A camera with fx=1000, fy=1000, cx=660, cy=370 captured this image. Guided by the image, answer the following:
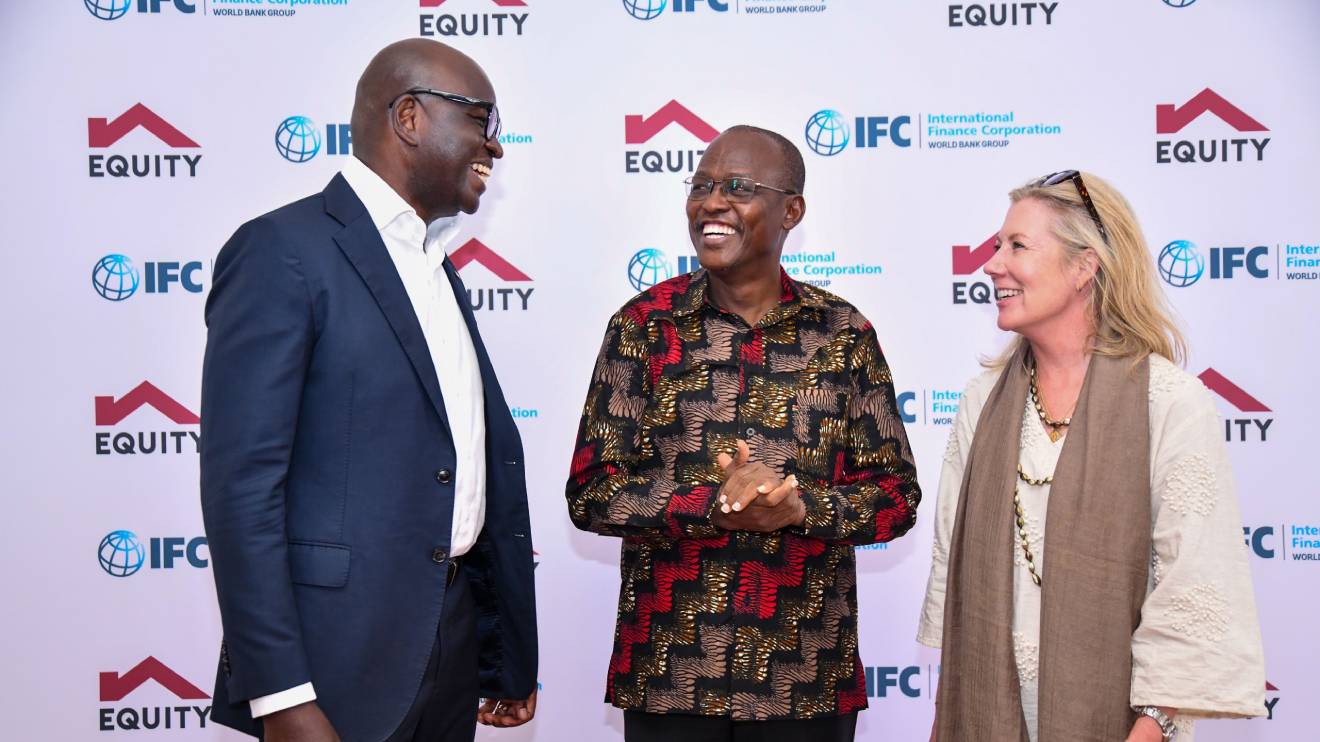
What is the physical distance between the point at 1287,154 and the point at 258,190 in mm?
3806

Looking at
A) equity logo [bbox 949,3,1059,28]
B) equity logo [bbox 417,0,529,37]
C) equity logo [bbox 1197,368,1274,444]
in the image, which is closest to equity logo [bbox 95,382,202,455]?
equity logo [bbox 417,0,529,37]

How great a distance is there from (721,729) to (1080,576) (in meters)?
0.88

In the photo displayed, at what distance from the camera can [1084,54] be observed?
3693mm

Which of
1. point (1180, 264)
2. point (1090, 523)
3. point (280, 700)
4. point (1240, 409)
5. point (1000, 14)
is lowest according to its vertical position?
point (280, 700)

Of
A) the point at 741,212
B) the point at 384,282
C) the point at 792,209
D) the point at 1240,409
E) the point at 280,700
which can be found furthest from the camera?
the point at 1240,409

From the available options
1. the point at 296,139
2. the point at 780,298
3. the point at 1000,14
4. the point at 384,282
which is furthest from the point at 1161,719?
the point at 296,139

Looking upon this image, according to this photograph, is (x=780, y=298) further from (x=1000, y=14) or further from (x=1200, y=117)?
(x=1200, y=117)

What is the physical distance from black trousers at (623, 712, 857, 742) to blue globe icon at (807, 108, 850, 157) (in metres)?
2.16

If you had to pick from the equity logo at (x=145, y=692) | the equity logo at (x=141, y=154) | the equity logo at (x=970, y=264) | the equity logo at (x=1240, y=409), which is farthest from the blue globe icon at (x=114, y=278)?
the equity logo at (x=1240, y=409)

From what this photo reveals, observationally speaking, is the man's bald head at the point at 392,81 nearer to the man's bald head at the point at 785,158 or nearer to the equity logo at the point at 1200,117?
the man's bald head at the point at 785,158

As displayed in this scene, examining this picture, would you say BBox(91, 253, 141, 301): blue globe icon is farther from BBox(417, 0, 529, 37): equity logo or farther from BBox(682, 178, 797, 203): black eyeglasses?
BBox(682, 178, 797, 203): black eyeglasses

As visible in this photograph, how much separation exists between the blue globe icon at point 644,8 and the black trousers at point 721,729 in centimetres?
252

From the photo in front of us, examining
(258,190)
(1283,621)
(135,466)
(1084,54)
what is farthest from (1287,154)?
(135,466)

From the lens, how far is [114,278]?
370 centimetres
